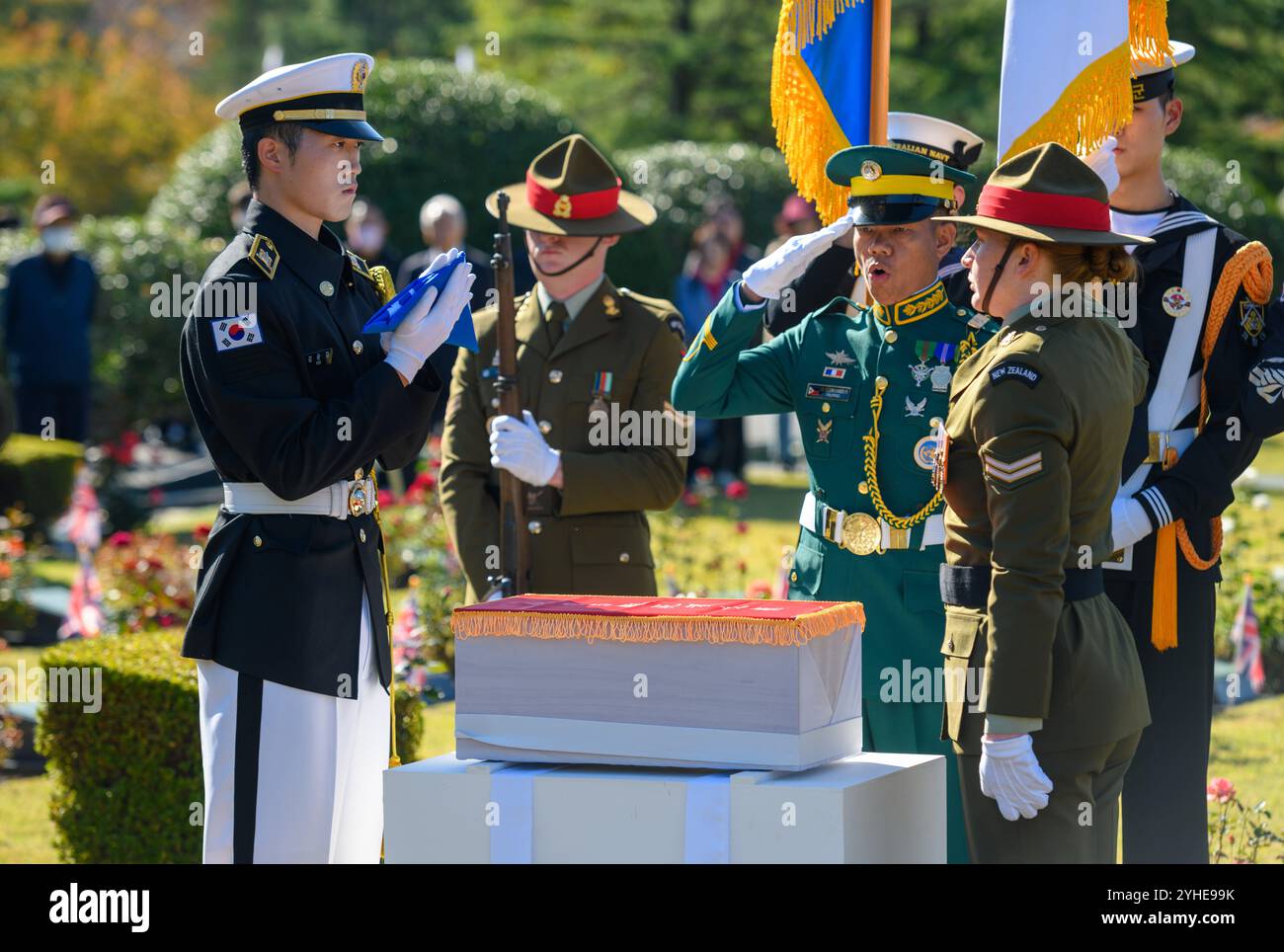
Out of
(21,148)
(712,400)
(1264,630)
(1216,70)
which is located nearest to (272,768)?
(712,400)

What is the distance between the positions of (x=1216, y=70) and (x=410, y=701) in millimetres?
20635

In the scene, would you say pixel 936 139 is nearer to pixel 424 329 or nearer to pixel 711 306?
pixel 424 329

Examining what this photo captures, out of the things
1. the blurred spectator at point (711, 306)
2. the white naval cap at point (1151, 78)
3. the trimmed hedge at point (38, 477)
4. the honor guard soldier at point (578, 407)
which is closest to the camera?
the white naval cap at point (1151, 78)

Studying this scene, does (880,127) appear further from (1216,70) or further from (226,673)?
(1216,70)

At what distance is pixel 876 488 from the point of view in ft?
15.5

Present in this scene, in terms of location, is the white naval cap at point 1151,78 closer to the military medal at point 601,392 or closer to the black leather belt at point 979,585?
the military medal at point 601,392

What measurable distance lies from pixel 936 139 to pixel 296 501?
7.38ft

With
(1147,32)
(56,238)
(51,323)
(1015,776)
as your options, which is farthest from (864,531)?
(56,238)

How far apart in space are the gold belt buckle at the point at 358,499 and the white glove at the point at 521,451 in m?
1.02

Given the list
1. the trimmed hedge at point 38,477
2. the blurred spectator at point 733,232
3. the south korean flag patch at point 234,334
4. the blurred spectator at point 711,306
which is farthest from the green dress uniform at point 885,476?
the blurred spectator at point 733,232

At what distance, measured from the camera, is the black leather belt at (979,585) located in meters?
3.93

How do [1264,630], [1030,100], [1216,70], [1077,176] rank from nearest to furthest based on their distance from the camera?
[1077,176] < [1030,100] < [1264,630] < [1216,70]

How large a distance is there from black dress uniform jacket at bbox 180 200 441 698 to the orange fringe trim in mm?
521

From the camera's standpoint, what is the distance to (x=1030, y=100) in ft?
17.2
